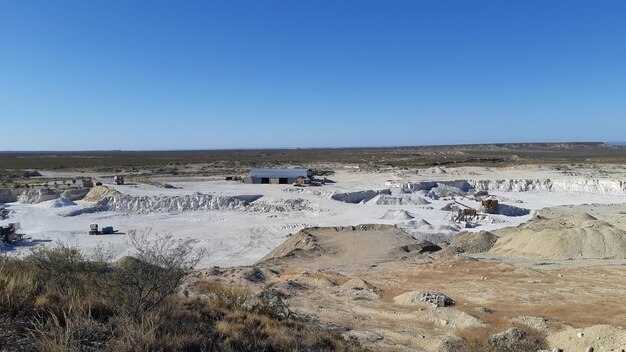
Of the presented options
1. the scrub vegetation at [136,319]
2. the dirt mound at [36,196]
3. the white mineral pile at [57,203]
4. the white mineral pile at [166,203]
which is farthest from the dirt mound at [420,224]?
the dirt mound at [36,196]

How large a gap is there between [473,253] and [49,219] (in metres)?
33.0

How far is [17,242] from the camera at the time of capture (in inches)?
1092

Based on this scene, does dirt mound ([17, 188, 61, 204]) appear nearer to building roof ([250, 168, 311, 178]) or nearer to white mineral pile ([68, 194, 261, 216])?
white mineral pile ([68, 194, 261, 216])

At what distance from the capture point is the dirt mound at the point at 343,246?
76.2ft

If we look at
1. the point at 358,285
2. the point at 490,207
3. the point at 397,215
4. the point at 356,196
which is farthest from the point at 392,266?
the point at 356,196

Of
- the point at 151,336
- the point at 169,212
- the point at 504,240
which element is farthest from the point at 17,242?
the point at 504,240

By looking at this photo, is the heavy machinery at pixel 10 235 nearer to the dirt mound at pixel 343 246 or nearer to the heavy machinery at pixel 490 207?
the dirt mound at pixel 343 246

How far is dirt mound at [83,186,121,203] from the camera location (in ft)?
139

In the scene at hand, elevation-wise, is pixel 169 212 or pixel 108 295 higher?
pixel 108 295

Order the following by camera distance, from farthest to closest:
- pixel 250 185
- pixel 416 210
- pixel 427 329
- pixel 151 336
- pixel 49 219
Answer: pixel 250 185 < pixel 416 210 < pixel 49 219 < pixel 427 329 < pixel 151 336

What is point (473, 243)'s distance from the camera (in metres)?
25.0

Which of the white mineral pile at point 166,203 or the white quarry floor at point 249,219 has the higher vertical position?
the white mineral pile at point 166,203

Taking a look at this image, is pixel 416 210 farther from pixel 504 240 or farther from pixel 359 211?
pixel 504 240

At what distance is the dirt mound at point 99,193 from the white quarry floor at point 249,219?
1180 millimetres
